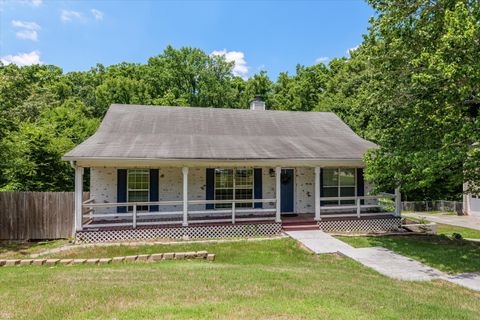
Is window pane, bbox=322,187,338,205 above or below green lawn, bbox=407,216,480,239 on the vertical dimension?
above

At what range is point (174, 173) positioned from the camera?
1289cm

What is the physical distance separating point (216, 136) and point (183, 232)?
15.9 ft

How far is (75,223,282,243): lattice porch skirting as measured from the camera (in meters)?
10.9

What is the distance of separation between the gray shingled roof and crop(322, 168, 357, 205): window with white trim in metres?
1.12

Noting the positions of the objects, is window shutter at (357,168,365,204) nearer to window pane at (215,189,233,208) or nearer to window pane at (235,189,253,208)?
window pane at (235,189,253,208)

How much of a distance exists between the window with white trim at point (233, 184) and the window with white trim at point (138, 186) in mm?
2797

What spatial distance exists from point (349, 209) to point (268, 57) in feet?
78.1

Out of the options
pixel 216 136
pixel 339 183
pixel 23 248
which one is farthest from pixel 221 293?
pixel 339 183

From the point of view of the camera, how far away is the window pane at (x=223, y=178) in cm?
1313

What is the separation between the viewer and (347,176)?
14367 millimetres

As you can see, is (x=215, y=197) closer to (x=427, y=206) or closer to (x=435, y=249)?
(x=435, y=249)

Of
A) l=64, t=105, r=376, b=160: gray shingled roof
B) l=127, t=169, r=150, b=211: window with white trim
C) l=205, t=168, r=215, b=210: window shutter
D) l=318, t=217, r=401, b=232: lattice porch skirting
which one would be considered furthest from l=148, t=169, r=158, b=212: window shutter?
l=318, t=217, r=401, b=232: lattice porch skirting

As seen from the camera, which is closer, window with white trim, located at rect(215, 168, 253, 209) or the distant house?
the distant house

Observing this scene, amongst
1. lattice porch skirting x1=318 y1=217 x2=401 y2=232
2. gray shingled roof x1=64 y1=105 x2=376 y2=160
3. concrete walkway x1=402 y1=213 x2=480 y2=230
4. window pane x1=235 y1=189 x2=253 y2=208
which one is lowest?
concrete walkway x1=402 y1=213 x2=480 y2=230
